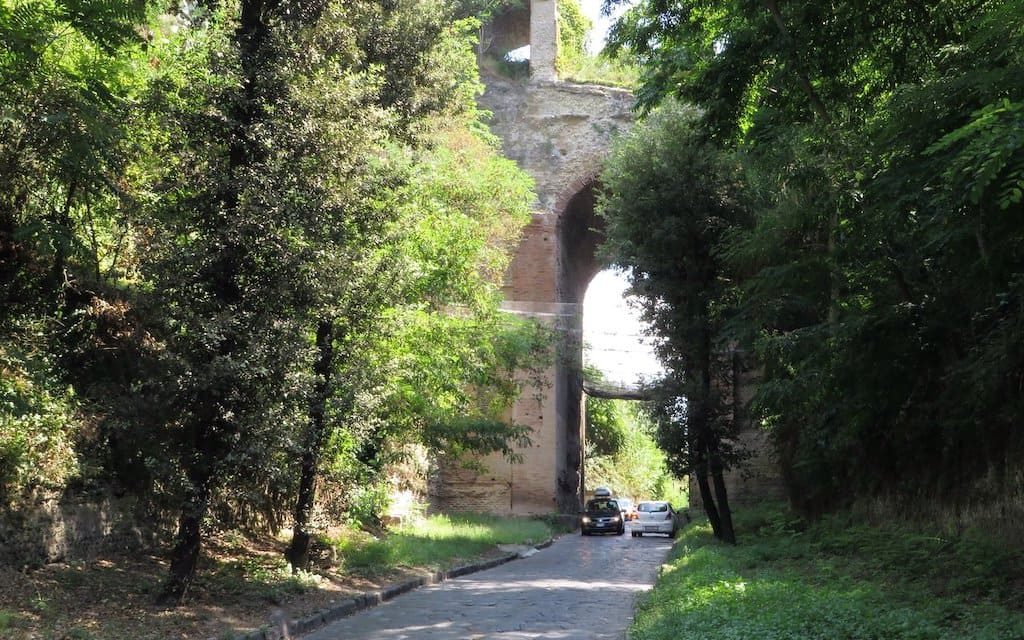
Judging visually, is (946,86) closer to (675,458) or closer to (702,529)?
(675,458)

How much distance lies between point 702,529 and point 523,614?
50.5 ft

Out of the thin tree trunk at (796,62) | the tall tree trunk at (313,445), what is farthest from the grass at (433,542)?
the thin tree trunk at (796,62)

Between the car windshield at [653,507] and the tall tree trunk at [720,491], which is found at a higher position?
the tall tree trunk at [720,491]

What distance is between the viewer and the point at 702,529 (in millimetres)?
25500

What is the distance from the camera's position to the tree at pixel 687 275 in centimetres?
2075

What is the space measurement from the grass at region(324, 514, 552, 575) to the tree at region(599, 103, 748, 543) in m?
5.53

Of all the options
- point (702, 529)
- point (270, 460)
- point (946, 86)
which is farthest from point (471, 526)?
point (946, 86)

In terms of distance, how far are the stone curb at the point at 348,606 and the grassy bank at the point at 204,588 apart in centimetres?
21

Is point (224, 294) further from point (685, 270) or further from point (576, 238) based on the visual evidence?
point (576, 238)

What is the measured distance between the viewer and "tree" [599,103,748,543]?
20.8 m

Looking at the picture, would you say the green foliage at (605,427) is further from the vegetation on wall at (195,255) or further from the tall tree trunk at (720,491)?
the vegetation on wall at (195,255)

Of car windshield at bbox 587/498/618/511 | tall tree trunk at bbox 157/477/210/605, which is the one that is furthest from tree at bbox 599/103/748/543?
car windshield at bbox 587/498/618/511

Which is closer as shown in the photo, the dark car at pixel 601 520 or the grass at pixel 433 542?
the grass at pixel 433 542

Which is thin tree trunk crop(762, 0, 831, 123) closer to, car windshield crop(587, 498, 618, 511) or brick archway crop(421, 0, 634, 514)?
brick archway crop(421, 0, 634, 514)
